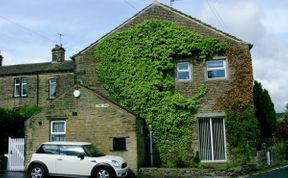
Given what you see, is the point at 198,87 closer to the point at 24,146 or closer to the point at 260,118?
the point at 260,118

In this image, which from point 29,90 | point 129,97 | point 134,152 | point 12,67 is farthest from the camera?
point 12,67

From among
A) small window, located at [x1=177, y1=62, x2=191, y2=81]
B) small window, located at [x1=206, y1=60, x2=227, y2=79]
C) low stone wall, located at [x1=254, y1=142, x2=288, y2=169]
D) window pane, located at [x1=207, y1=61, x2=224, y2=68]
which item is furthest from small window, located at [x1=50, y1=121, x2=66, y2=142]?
low stone wall, located at [x1=254, y1=142, x2=288, y2=169]

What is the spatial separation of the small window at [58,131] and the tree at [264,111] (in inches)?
528

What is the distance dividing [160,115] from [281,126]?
36.9ft

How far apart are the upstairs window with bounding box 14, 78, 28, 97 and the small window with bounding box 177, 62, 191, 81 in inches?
796

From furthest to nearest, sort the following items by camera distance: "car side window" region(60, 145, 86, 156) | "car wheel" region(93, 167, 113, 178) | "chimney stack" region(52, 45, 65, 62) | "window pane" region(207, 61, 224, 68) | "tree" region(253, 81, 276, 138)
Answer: "chimney stack" region(52, 45, 65, 62)
"tree" region(253, 81, 276, 138)
"window pane" region(207, 61, 224, 68)
"car side window" region(60, 145, 86, 156)
"car wheel" region(93, 167, 113, 178)

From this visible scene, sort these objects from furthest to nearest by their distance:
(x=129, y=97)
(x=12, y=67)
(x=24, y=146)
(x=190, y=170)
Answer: (x=12, y=67)
(x=129, y=97)
(x=24, y=146)
(x=190, y=170)

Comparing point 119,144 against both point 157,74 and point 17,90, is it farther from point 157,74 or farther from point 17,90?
point 17,90

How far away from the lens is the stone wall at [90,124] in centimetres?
2119

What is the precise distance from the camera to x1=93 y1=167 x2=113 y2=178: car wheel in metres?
17.7

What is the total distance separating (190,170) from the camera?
1962 centimetres

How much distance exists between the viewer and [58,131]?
2266 cm

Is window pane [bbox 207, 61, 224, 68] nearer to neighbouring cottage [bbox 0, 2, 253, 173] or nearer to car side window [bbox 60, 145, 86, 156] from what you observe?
neighbouring cottage [bbox 0, 2, 253, 173]

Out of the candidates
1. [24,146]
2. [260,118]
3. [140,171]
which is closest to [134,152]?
[140,171]
